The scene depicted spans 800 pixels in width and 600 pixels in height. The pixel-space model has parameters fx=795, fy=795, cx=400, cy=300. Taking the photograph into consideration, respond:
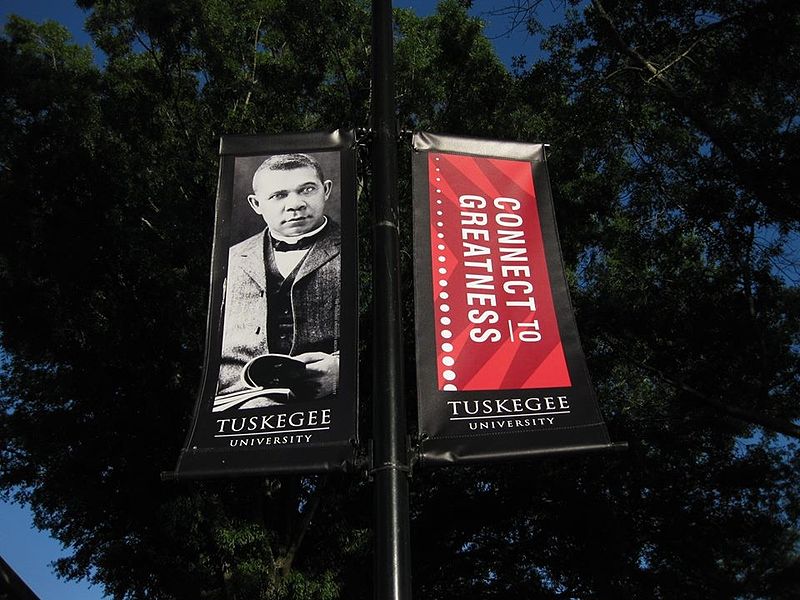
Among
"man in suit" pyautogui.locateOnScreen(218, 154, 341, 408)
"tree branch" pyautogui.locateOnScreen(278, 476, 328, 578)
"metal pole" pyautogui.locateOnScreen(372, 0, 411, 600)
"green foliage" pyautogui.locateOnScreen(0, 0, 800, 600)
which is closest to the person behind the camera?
"metal pole" pyautogui.locateOnScreen(372, 0, 411, 600)

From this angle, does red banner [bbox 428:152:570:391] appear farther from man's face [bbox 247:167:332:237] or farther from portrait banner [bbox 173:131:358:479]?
man's face [bbox 247:167:332:237]

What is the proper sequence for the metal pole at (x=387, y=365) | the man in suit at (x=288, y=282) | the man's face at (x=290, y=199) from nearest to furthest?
the metal pole at (x=387, y=365)
the man in suit at (x=288, y=282)
the man's face at (x=290, y=199)

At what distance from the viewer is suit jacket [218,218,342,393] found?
4055 mm

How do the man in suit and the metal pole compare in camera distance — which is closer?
the metal pole

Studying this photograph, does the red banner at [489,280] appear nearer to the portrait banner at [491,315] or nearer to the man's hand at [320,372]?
the portrait banner at [491,315]

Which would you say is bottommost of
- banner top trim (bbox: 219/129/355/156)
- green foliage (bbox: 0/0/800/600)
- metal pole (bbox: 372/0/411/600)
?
metal pole (bbox: 372/0/411/600)

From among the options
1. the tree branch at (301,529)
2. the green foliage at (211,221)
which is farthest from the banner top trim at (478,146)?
the tree branch at (301,529)

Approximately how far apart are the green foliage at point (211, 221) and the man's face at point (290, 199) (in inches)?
324

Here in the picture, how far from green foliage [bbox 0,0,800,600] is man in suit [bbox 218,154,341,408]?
832 cm

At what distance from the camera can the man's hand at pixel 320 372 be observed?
3.89 m

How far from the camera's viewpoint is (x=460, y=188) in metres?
4.81

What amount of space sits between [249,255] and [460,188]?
52.5 inches

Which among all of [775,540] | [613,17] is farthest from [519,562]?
[613,17]

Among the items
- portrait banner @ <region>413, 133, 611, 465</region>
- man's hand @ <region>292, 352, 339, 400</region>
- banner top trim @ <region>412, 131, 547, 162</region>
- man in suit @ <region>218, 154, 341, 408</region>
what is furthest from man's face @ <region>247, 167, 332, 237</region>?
man's hand @ <region>292, 352, 339, 400</region>
